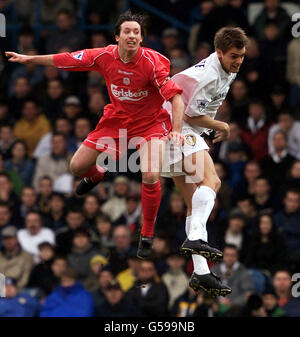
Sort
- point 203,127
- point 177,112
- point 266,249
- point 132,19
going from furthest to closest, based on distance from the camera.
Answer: point 266,249
point 203,127
point 132,19
point 177,112

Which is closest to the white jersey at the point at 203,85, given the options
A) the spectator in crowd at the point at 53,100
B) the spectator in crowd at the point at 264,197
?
the spectator in crowd at the point at 264,197

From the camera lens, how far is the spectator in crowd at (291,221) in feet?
43.1

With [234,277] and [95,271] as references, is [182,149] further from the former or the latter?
[95,271]

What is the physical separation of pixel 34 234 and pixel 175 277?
7.11 ft

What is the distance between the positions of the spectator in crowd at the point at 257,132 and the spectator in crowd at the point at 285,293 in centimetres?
229

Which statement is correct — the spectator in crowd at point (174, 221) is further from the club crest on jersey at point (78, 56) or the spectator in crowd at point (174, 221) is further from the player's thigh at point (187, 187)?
the club crest on jersey at point (78, 56)

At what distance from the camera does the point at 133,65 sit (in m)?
9.29

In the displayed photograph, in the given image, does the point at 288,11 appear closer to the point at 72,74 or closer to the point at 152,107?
the point at 72,74

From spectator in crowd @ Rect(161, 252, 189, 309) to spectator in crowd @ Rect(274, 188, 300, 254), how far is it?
1.32 m

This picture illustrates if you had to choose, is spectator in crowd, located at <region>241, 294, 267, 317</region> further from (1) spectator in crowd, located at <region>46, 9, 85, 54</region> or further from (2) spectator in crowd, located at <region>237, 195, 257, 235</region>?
(1) spectator in crowd, located at <region>46, 9, 85, 54</region>

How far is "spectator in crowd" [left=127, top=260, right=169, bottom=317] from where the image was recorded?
12.3 metres

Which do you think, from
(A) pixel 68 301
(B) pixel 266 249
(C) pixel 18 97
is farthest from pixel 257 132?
(C) pixel 18 97

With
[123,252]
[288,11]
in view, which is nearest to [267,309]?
[123,252]

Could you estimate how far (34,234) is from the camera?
13.9 metres
